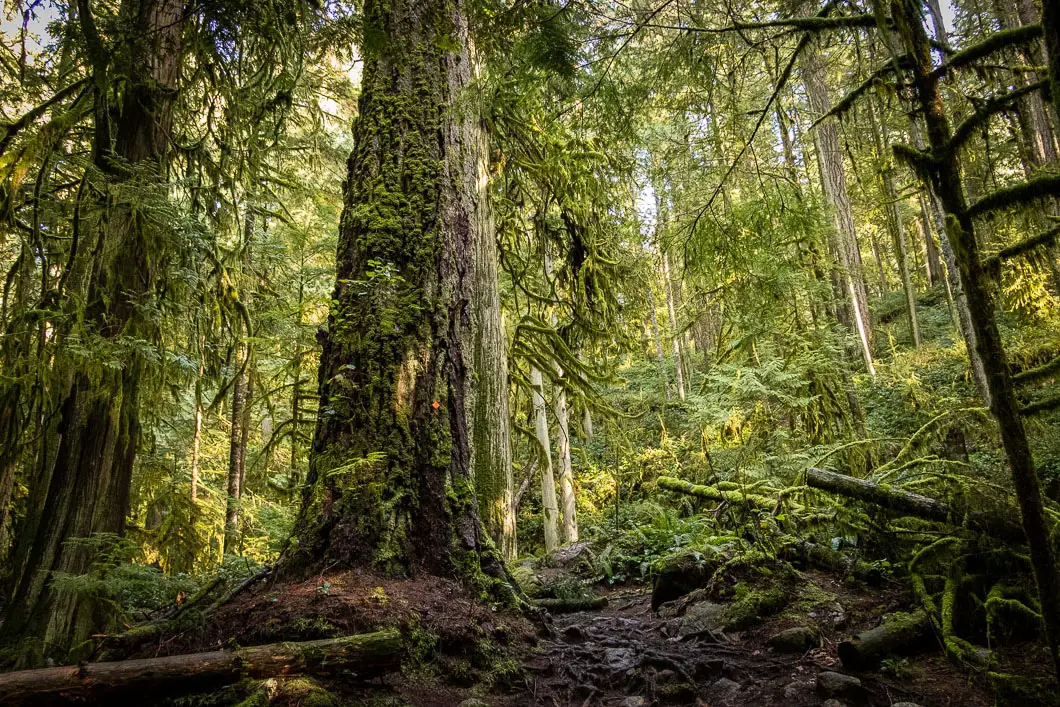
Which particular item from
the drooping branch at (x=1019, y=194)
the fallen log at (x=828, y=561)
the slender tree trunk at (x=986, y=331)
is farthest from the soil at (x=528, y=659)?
the drooping branch at (x=1019, y=194)

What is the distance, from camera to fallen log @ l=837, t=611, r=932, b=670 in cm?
304

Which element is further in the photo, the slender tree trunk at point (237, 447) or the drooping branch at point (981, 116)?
the slender tree trunk at point (237, 447)

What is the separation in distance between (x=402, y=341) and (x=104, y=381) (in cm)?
304

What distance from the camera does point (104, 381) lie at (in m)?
4.38

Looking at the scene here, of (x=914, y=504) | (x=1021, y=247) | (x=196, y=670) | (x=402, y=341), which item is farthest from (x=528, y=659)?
(x=914, y=504)

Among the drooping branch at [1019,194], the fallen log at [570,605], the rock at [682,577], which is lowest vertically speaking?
the fallen log at [570,605]

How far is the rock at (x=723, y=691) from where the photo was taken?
9.23ft

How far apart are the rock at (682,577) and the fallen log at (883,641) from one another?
1.80m

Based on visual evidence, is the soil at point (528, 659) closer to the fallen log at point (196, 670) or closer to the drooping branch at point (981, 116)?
the fallen log at point (196, 670)

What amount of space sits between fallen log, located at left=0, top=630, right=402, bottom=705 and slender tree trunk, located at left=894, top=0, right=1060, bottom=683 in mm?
2779

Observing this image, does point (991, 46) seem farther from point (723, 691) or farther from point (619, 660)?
point (619, 660)

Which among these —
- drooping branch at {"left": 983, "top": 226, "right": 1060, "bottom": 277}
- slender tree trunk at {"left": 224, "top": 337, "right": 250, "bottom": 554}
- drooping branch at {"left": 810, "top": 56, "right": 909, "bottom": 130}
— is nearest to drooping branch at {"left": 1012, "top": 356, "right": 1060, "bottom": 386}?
drooping branch at {"left": 983, "top": 226, "right": 1060, "bottom": 277}

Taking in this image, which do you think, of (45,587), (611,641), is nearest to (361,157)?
(611,641)

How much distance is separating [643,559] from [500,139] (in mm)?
5970
